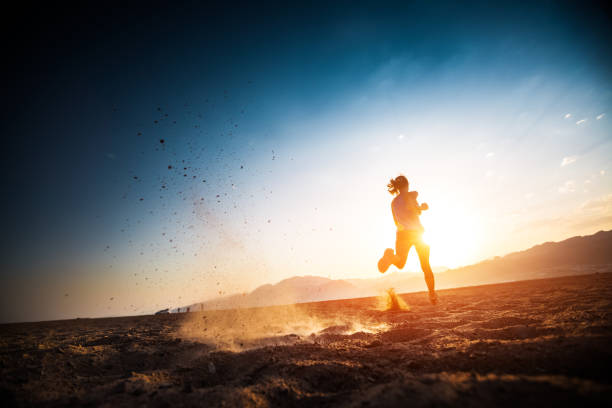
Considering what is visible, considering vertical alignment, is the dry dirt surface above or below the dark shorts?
below

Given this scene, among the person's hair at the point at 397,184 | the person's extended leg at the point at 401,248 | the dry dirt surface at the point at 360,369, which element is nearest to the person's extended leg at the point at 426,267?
the person's extended leg at the point at 401,248

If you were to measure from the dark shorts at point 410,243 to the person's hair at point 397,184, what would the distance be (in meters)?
1.08

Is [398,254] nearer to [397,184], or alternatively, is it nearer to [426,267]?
[426,267]

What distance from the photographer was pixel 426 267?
4.92m

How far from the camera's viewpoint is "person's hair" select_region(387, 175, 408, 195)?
548cm

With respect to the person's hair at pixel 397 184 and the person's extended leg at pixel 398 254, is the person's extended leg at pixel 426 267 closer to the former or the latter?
the person's extended leg at pixel 398 254

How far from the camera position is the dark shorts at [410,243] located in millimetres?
5047

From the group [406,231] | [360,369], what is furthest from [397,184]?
[360,369]

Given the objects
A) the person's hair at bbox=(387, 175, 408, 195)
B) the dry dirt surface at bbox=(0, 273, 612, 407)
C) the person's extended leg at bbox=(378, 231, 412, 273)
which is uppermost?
the person's hair at bbox=(387, 175, 408, 195)

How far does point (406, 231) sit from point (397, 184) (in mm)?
1174

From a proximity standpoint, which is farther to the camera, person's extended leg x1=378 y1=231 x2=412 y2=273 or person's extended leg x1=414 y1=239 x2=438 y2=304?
person's extended leg x1=378 y1=231 x2=412 y2=273

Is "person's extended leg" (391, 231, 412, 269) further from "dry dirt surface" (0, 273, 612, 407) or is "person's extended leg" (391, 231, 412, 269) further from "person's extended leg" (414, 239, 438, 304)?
"dry dirt surface" (0, 273, 612, 407)

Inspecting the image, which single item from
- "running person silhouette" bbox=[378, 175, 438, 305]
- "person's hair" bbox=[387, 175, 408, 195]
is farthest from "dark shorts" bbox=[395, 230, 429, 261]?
"person's hair" bbox=[387, 175, 408, 195]

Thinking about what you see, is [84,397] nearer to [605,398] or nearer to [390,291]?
[605,398]
